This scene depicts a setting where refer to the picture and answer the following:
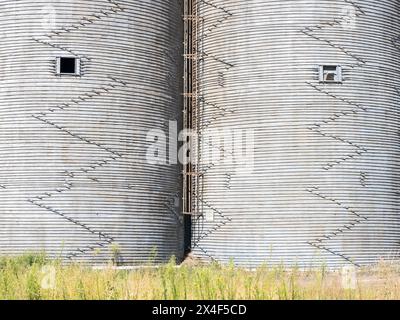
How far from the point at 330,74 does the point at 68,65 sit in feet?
33.7

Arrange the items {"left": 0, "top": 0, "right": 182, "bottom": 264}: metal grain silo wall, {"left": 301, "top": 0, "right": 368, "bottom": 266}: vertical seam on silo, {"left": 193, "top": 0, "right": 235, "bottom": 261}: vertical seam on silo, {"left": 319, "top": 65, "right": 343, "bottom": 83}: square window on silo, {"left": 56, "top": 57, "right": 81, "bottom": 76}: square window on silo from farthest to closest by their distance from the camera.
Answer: {"left": 193, "top": 0, "right": 235, "bottom": 261}: vertical seam on silo, {"left": 319, "top": 65, "right": 343, "bottom": 83}: square window on silo, {"left": 56, "top": 57, "right": 81, "bottom": 76}: square window on silo, {"left": 301, "top": 0, "right": 368, "bottom": 266}: vertical seam on silo, {"left": 0, "top": 0, "right": 182, "bottom": 264}: metal grain silo wall

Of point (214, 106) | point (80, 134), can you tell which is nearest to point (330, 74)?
point (214, 106)

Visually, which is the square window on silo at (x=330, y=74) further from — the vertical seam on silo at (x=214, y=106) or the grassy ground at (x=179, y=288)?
the grassy ground at (x=179, y=288)

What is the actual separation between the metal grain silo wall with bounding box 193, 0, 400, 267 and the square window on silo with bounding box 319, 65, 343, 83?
177 millimetres

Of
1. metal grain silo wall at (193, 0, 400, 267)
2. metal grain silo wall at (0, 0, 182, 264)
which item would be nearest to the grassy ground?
metal grain silo wall at (0, 0, 182, 264)

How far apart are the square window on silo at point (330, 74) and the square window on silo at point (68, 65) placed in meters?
9.48

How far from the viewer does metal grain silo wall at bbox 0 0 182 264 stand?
2170 cm

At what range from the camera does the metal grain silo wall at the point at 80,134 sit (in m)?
21.7

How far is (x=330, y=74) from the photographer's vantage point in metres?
23.3

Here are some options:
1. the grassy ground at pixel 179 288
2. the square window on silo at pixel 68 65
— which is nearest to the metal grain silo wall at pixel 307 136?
the square window on silo at pixel 68 65

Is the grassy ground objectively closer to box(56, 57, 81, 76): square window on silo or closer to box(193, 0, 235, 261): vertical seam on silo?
box(193, 0, 235, 261): vertical seam on silo

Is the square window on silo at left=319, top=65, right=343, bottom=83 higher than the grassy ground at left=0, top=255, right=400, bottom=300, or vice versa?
the square window on silo at left=319, top=65, right=343, bottom=83
